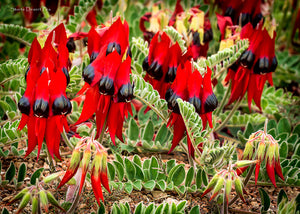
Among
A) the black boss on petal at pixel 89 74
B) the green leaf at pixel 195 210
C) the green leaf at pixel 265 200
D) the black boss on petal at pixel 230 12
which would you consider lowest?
→ the green leaf at pixel 265 200

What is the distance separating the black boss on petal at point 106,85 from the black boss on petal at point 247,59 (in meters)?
0.66

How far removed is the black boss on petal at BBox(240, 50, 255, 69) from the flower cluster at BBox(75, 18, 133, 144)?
544 millimetres

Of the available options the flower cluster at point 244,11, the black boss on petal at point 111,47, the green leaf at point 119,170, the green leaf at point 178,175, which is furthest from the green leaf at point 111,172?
the flower cluster at point 244,11

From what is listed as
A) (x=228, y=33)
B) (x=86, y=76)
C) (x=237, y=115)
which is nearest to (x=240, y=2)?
(x=228, y=33)

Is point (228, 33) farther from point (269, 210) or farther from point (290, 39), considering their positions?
point (290, 39)

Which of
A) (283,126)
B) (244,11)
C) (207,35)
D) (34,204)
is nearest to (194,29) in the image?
(207,35)

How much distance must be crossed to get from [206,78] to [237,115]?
882 millimetres

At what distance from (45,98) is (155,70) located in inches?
19.2

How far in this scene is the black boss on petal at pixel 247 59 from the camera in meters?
1.66

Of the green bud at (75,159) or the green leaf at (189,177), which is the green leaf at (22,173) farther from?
the green leaf at (189,177)

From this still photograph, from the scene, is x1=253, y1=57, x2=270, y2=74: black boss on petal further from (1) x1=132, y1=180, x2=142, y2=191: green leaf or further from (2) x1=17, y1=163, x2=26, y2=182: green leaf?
(2) x1=17, y1=163, x2=26, y2=182: green leaf

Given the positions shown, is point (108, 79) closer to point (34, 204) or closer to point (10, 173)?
point (34, 204)

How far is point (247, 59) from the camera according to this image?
1662mm

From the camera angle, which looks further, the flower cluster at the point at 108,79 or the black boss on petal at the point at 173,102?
the black boss on petal at the point at 173,102
